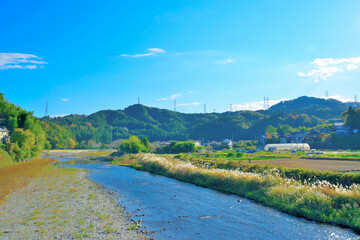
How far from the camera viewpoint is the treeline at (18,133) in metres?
58.6

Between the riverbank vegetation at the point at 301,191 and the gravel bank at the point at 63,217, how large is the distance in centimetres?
1202

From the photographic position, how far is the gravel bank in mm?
14016

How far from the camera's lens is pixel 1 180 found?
34344mm

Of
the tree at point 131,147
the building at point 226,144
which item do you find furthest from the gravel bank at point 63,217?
the building at point 226,144

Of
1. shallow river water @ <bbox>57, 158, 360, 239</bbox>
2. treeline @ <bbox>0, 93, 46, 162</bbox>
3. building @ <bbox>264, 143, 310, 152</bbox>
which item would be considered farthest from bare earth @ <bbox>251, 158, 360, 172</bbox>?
building @ <bbox>264, 143, 310, 152</bbox>

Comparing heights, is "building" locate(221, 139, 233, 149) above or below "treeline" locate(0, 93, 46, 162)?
below

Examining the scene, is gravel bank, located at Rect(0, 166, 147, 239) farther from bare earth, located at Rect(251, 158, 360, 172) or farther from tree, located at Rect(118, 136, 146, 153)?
tree, located at Rect(118, 136, 146, 153)

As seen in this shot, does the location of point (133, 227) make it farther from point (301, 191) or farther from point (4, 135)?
point (4, 135)

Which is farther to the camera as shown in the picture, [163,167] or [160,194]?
[163,167]

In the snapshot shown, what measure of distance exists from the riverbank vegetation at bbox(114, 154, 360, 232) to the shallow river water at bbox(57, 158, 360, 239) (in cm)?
86

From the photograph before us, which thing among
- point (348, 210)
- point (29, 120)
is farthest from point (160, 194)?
point (29, 120)

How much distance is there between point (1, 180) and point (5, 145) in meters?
27.1

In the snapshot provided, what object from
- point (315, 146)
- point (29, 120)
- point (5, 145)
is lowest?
point (315, 146)

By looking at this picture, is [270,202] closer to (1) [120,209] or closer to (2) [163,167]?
(1) [120,209]
